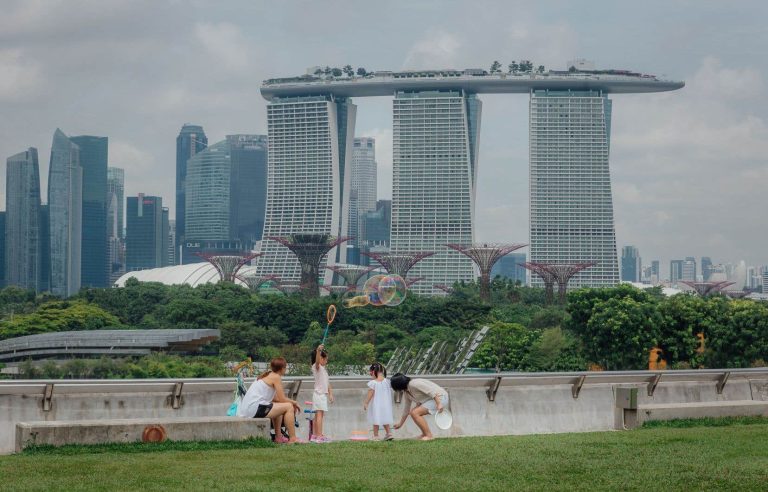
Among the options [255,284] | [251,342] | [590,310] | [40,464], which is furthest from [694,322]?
[255,284]

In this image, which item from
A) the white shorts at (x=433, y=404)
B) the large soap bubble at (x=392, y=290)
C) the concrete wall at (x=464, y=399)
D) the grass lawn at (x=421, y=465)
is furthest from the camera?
the large soap bubble at (x=392, y=290)

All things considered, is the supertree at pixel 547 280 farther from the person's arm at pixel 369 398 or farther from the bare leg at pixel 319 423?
the bare leg at pixel 319 423

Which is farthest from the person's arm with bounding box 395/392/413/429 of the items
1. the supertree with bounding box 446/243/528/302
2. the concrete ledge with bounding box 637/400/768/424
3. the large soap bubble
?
the supertree with bounding box 446/243/528/302

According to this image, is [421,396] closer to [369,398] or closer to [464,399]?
[369,398]

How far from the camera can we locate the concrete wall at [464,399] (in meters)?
21.8

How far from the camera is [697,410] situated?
24047 mm

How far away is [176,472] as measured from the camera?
16906mm

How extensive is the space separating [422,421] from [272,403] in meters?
2.79

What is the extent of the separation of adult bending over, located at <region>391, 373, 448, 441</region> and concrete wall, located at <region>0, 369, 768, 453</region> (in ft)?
3.15

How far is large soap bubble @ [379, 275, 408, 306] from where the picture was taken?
61.7 metres

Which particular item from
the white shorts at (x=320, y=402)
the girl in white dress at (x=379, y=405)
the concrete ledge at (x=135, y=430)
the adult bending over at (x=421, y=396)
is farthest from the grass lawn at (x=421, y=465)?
the white shorts at (x=320, y=402)

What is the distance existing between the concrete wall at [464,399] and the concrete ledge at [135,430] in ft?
5.67

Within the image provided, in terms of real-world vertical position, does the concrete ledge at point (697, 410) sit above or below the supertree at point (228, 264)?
below

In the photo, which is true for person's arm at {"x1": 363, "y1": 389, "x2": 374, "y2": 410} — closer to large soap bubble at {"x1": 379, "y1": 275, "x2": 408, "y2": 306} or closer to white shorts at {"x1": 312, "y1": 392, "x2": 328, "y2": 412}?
white shorts at {"x1": 312, "y1": 392, "x2": 328, "y2": 412}
